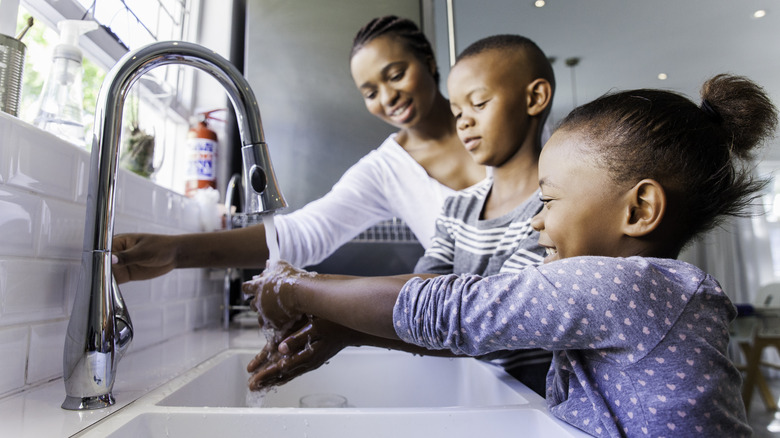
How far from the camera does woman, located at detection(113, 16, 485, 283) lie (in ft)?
4.20

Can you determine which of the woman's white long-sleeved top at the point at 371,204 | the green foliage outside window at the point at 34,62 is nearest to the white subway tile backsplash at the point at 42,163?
the green foliage outside window at the point at 34,62

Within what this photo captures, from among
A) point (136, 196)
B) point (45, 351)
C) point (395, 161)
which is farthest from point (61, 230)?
point (395, 161)

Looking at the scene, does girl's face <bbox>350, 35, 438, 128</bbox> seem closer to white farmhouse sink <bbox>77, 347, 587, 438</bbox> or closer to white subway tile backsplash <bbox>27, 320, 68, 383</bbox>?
white farmhouse sink <bbox>77, 347, 587, 438</bbox>

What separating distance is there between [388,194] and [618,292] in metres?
0.99

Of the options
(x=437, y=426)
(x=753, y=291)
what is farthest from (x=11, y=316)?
(x=753, y=291)

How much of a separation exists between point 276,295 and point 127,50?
34.4 inches

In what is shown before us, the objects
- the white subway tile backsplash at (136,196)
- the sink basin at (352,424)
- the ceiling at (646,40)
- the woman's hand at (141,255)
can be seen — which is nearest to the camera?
the sink basin at (352,424)

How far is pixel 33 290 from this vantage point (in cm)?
60

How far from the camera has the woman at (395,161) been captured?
4.20 ft

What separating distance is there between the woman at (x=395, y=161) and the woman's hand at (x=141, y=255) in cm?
38

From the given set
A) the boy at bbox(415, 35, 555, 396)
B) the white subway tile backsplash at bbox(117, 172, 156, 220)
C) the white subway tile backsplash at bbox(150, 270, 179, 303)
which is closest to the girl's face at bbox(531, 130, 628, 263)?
the boy at bbox(415, 35, 555, 396)

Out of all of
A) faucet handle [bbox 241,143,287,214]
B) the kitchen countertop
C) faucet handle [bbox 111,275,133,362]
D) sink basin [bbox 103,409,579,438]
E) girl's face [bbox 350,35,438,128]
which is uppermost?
girl's face [bbox 350,35,438,128]

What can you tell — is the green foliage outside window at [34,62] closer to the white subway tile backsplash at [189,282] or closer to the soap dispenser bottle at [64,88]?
the soap dispenser bottle at [64,88]

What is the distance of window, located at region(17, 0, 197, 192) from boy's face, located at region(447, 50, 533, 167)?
0.72 meters
